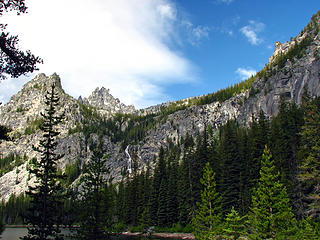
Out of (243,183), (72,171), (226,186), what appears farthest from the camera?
(72,171)

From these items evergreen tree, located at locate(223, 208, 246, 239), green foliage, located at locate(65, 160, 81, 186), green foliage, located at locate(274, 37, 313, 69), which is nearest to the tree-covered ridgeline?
evergreen tree, located at locate(223, 208, 246, 239)

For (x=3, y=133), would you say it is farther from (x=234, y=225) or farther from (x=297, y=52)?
(x=297, y=52)

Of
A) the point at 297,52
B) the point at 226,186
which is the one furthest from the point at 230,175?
the point at 297,52

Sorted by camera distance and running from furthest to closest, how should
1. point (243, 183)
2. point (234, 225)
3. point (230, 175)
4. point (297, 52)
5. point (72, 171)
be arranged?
point (72, 171) → point (297, 52) → point (230, 175) → point (243, 183) → point (234, 225)

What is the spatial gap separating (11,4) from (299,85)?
14959cm

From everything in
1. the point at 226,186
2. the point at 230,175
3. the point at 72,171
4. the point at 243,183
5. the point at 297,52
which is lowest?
the point at 226,186

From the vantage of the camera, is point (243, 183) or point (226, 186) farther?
point (226, 186)

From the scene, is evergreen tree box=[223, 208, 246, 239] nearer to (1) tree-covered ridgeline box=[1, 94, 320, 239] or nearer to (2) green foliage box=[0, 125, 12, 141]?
(1) tree-covered ridgeline box=[1, 94, 320, 239]

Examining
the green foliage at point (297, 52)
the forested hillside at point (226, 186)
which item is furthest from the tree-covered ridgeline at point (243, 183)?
the green foliage at point (297, 52)

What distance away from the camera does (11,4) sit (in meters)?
9.31

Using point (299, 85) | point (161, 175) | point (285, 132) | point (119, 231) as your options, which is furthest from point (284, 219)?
point (299, 85)

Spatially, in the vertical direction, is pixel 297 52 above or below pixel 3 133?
above

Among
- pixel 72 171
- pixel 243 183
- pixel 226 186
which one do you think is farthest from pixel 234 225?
pixel 72 171

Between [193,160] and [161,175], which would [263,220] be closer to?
[193,160]
